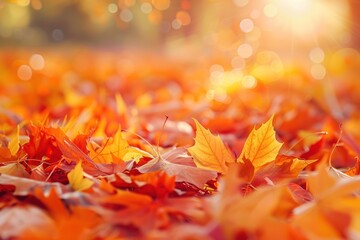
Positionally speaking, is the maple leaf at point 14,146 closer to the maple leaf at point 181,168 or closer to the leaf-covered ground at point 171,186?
the leaf-covered ground at point 171,186

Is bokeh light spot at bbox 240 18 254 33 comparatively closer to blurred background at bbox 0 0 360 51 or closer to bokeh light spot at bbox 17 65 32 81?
blurred background at bbox 0 0 360 51

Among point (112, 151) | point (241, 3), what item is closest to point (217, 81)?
point (241, 3)

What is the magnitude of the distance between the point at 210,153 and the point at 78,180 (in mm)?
334

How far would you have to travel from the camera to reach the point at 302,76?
5.44 metres

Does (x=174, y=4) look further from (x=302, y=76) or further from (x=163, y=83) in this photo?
(x=302, y=76)

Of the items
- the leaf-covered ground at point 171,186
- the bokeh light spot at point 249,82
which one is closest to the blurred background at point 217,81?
the bokeh light spot at point 249,82

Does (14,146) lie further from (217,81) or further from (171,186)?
(217,81)

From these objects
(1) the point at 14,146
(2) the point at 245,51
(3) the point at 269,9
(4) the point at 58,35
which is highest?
(1) the point at 14,146

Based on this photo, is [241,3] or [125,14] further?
[125,14]

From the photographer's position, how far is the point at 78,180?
1.32 m

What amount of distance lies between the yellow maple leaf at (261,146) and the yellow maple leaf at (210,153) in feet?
0.13

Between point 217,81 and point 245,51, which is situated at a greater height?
point 217,81

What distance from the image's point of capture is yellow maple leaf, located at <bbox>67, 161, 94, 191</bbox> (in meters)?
1.31

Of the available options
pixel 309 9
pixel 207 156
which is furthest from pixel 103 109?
pixel 309 9
